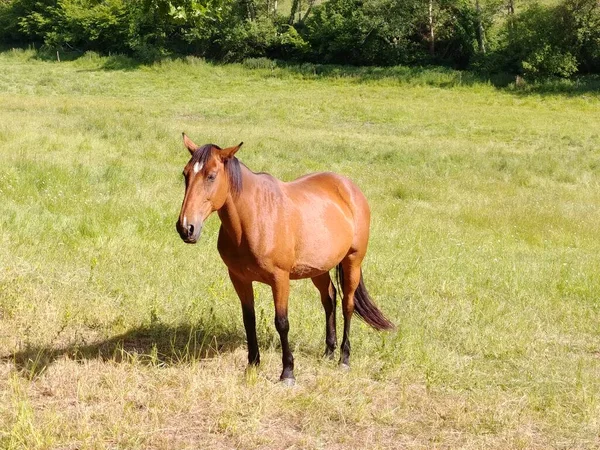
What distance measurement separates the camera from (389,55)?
4703cm

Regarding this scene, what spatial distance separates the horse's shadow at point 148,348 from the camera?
16.3 ft

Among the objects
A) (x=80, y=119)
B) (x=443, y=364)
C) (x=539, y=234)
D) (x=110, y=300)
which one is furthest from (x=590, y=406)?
(x=80, y=119)

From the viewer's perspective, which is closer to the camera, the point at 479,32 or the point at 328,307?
the point at 328,307

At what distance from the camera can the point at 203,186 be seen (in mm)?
4238

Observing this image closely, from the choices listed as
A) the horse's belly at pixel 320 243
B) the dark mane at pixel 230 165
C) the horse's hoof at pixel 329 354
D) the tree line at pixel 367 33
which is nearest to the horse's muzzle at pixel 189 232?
the dark mane at pixel 230 165

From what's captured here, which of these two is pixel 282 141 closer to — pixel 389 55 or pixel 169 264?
pixel 169 264

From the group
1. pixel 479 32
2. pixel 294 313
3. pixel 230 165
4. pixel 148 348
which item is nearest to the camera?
pixel 230 165

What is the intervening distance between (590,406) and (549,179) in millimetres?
14114

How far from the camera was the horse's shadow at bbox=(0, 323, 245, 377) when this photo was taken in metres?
→ 4.97

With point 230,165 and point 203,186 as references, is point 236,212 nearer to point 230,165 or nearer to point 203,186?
point 230,165

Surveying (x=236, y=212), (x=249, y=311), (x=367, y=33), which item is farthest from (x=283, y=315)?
(x=367, y=33)


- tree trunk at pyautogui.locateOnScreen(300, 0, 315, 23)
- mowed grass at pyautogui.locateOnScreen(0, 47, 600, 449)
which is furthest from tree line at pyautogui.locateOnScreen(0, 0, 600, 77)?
mowed grass at pyautogui.locateOnScreen(0, 47, 600, 449)

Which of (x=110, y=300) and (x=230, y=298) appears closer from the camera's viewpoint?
(x=110, y=300)

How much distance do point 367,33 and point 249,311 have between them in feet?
148
